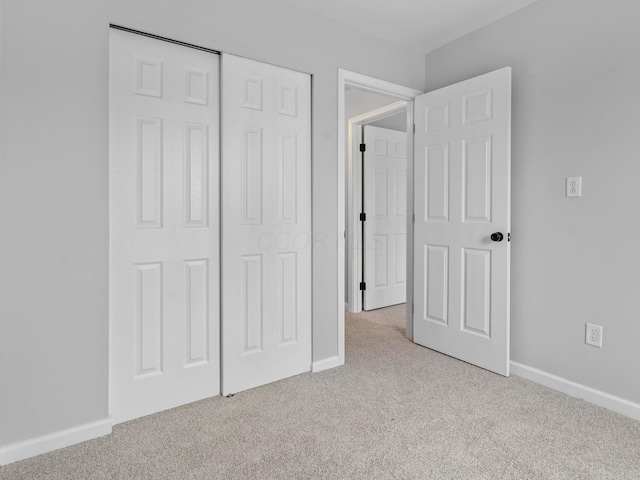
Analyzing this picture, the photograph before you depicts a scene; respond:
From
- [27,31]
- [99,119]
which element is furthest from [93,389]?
[27,31]


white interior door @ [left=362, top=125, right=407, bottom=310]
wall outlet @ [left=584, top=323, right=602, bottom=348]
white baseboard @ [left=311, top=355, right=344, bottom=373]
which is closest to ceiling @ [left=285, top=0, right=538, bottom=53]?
white interior door @ [left=362, top=125, right=407, bottom=310]

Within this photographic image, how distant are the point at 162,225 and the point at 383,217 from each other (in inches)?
109

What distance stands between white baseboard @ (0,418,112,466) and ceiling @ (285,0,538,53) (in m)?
2.55

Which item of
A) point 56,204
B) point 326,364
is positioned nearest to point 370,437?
point 326,364

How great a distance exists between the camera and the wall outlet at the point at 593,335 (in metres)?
2.17

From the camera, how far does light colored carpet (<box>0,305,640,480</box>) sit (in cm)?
159

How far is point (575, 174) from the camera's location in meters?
2.23

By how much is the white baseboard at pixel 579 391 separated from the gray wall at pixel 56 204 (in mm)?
2444

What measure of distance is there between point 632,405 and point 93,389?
8.86 feet

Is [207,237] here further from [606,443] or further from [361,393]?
[606,443]

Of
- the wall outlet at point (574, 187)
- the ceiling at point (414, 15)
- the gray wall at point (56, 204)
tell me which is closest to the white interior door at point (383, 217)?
the ceiling at point (414, 15)

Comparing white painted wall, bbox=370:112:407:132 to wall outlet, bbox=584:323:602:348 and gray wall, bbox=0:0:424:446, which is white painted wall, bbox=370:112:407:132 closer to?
gray wall, bbox=0:0:424:446

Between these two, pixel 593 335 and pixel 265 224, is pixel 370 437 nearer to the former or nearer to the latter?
pixel 265 224

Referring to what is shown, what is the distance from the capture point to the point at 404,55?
3016 mm
